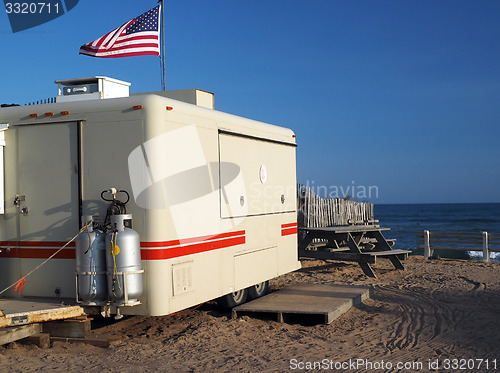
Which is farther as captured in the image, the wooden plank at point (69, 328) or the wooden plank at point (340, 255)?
the wooden plank at point (340, 255)

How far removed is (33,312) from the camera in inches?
Result: 241

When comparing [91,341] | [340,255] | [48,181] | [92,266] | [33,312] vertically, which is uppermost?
[48,181]

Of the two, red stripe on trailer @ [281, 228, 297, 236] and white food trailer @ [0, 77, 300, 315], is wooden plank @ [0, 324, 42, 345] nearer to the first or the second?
white food trailer @ [0, 77, 300, 315]

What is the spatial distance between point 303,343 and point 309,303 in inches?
63.4

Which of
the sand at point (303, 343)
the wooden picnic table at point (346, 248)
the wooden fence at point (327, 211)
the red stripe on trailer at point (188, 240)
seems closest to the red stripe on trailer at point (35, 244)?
the red stripe on trailer at point (188, 240)

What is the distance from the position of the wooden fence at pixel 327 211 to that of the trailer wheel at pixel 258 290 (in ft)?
15.1

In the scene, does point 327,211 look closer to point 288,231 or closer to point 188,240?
point 288,231

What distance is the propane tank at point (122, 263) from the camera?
6184mm

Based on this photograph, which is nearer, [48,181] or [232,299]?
[48,181]

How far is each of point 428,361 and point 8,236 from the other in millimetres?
5009

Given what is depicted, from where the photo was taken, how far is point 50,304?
6.50 m

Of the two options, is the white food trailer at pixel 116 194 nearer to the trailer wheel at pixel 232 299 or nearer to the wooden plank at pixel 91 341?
the wooden plank at pixel 91 341

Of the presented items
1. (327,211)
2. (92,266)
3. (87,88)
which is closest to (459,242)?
(327,211)

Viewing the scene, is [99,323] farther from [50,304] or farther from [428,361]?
[428,361]
